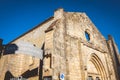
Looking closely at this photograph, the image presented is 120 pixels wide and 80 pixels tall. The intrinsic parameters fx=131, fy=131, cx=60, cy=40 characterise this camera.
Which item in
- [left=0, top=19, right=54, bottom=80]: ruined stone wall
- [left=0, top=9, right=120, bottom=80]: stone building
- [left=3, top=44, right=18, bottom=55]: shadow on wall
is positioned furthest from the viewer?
[left=0, top=19, right=54, bottom=80]: ruined stone wall

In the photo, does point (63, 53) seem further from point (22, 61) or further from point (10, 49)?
point (22, 61)

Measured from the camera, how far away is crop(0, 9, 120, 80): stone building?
8.73 metres

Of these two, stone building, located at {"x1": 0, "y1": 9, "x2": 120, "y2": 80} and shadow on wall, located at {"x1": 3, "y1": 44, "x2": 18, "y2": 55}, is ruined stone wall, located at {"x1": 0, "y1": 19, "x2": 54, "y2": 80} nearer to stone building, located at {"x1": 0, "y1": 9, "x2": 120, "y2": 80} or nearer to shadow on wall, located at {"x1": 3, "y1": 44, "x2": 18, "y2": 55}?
stone building, located at {"x1": 0, "y1": 9, "x2": 120, "y2": 80}

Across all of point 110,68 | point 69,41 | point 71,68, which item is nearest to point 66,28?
point 69,41

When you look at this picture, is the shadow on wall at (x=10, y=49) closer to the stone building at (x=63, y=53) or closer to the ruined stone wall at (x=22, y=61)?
the stone building at (x=63, y=53)

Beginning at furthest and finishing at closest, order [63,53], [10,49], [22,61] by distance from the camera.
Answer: [22,61] → [63,53] → [10,49]

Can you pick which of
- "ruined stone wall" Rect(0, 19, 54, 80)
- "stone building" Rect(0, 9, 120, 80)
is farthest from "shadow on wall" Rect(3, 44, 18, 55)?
"ruined stone wall" Rect(0, 19, 54, 80)

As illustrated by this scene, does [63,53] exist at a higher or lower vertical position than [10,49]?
lower

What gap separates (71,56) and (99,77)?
4683 mm

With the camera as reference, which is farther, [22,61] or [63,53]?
[22,61]

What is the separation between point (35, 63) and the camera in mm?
12219

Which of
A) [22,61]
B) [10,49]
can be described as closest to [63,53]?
[10,49]

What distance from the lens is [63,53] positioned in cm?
967

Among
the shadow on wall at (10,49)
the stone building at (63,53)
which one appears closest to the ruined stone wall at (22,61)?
the stone building at (63,53)
